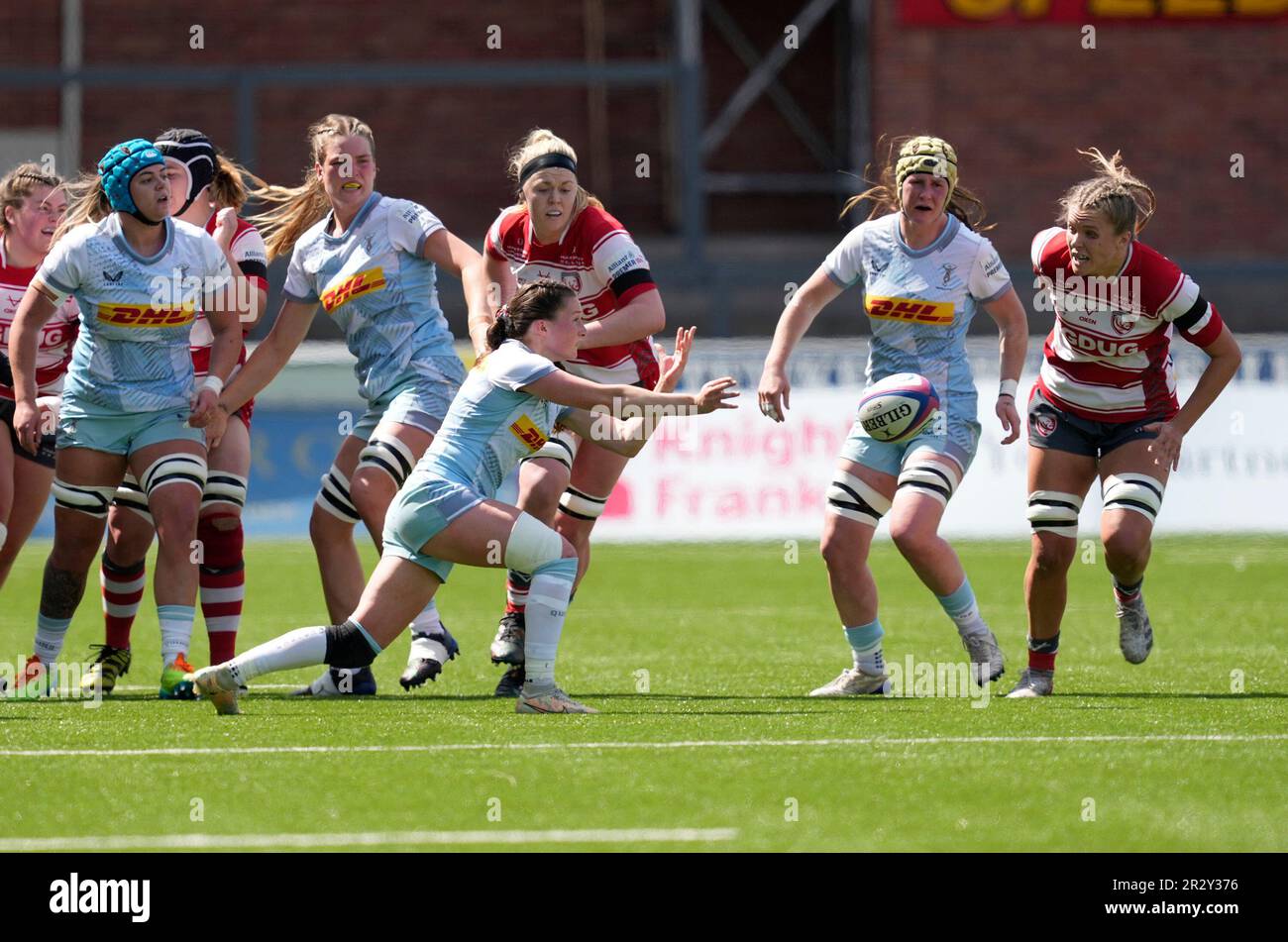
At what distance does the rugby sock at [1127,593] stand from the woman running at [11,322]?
4451 millimetres

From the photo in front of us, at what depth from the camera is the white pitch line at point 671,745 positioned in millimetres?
6266

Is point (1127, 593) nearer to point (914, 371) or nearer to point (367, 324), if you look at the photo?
point (914, 371)

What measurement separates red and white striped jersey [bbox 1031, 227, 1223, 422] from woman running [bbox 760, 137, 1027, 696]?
0.22 meters

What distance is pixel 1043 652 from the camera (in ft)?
25.6

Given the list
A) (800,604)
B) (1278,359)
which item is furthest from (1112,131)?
(800,604)

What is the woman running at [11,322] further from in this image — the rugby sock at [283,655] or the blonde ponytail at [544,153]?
the rugby sock at [283,655]

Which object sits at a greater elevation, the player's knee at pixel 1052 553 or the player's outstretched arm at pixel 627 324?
the player's outstretched arm at pixel 627 324

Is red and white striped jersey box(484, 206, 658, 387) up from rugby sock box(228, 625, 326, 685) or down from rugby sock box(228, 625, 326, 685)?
up

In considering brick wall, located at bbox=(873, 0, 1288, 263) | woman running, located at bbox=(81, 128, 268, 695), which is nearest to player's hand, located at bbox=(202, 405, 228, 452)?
woman running, located at bbox=(81, 128, 268, 695)

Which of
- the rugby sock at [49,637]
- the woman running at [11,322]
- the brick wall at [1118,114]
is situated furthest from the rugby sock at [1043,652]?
the brick wall at [1118,114]

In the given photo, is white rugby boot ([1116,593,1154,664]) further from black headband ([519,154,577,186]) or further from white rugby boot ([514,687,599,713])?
black headband ([519,154,577,186])

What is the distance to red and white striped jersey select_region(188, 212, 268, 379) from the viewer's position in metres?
8.27
